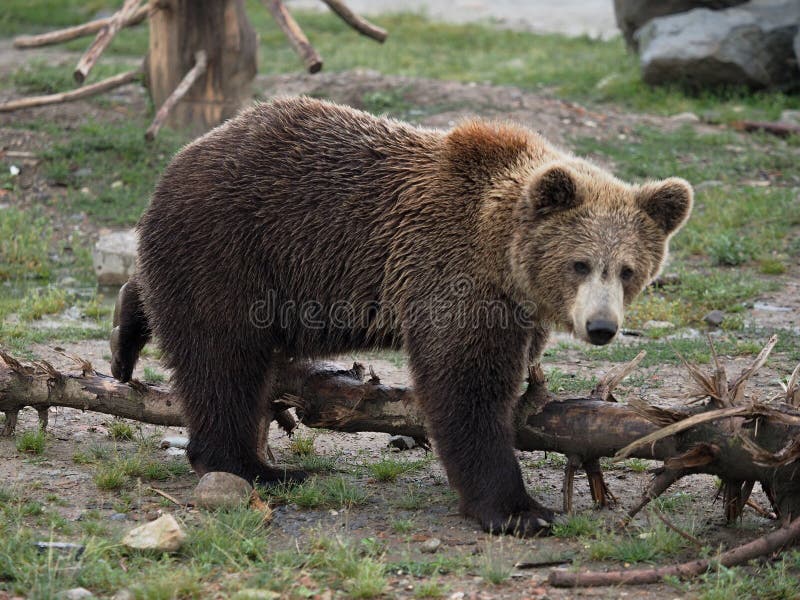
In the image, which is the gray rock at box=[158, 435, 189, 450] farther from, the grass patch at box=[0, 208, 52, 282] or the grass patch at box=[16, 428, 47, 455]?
the grass patch at box=[0, 208, 52, 282]

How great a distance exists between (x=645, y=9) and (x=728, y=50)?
2.16 m

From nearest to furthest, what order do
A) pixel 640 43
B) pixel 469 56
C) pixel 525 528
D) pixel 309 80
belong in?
pixel 525 528, pixel 309 80, pixel 640 43, pixel 469 56

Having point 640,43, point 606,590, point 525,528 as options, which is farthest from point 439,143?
point 640,43

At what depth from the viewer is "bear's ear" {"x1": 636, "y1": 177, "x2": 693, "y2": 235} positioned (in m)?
5.61

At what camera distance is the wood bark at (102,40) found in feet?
33.3

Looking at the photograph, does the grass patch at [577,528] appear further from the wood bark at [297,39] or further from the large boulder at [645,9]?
the large boulder at [645,9]

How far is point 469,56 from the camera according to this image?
17547 mm

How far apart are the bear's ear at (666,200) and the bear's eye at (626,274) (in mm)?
348

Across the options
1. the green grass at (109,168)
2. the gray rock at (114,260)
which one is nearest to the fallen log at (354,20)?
the green grass at (109,168)

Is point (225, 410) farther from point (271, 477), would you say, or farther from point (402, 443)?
point (402, 443)

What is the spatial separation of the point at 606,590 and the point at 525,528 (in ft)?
2.28

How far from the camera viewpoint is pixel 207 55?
456 inches

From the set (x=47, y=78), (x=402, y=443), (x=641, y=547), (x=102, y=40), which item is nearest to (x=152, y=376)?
(x=402, y=443)

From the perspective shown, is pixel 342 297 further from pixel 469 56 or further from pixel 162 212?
pixel 469 56
